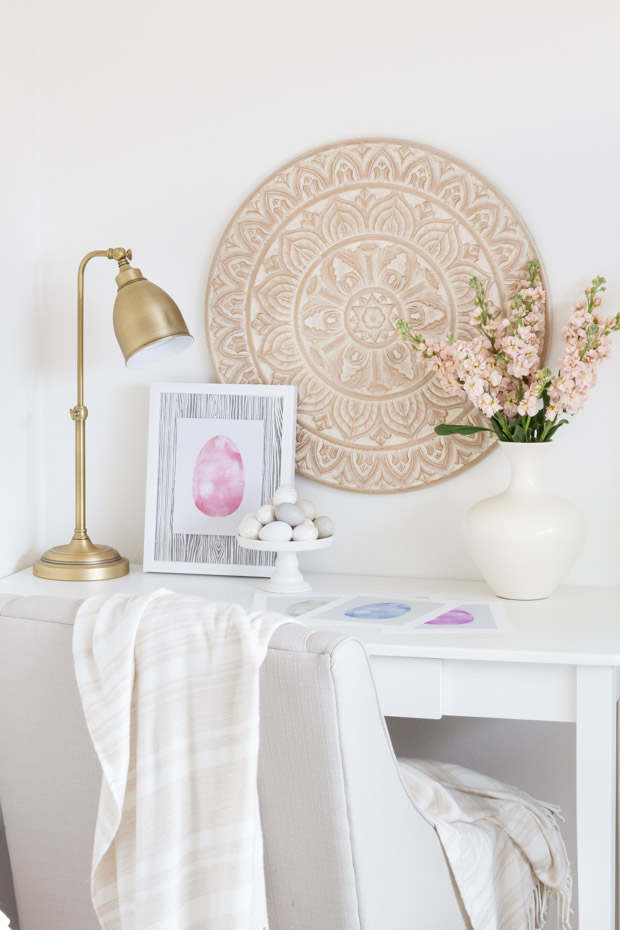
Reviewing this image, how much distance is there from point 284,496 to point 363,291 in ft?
1.57

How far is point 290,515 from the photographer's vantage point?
176cm

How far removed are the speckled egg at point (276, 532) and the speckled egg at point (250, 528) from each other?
0.06 ft

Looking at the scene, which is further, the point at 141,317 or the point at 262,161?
the point at 262,161

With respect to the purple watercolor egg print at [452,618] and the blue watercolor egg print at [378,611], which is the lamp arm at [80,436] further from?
the purple watercolor egg print at [452,618]

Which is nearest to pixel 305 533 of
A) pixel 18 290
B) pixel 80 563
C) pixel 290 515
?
pixel 290 515

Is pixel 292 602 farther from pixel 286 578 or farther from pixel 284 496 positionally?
pixel 284 496

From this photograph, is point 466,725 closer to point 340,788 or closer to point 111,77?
point 340,788

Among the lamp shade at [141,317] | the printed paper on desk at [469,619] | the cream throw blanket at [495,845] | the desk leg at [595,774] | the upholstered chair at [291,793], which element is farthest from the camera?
the lamp shade at [141,317]

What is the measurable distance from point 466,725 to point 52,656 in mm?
1166

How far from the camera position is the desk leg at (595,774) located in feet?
4.67

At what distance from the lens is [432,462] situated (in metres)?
1.92

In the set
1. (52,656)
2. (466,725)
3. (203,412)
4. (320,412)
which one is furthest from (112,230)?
(466,725)

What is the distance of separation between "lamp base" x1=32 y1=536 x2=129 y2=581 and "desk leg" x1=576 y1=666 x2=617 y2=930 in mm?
965

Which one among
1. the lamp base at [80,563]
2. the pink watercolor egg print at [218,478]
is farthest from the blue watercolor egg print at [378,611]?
the lamp base at [80,563]
